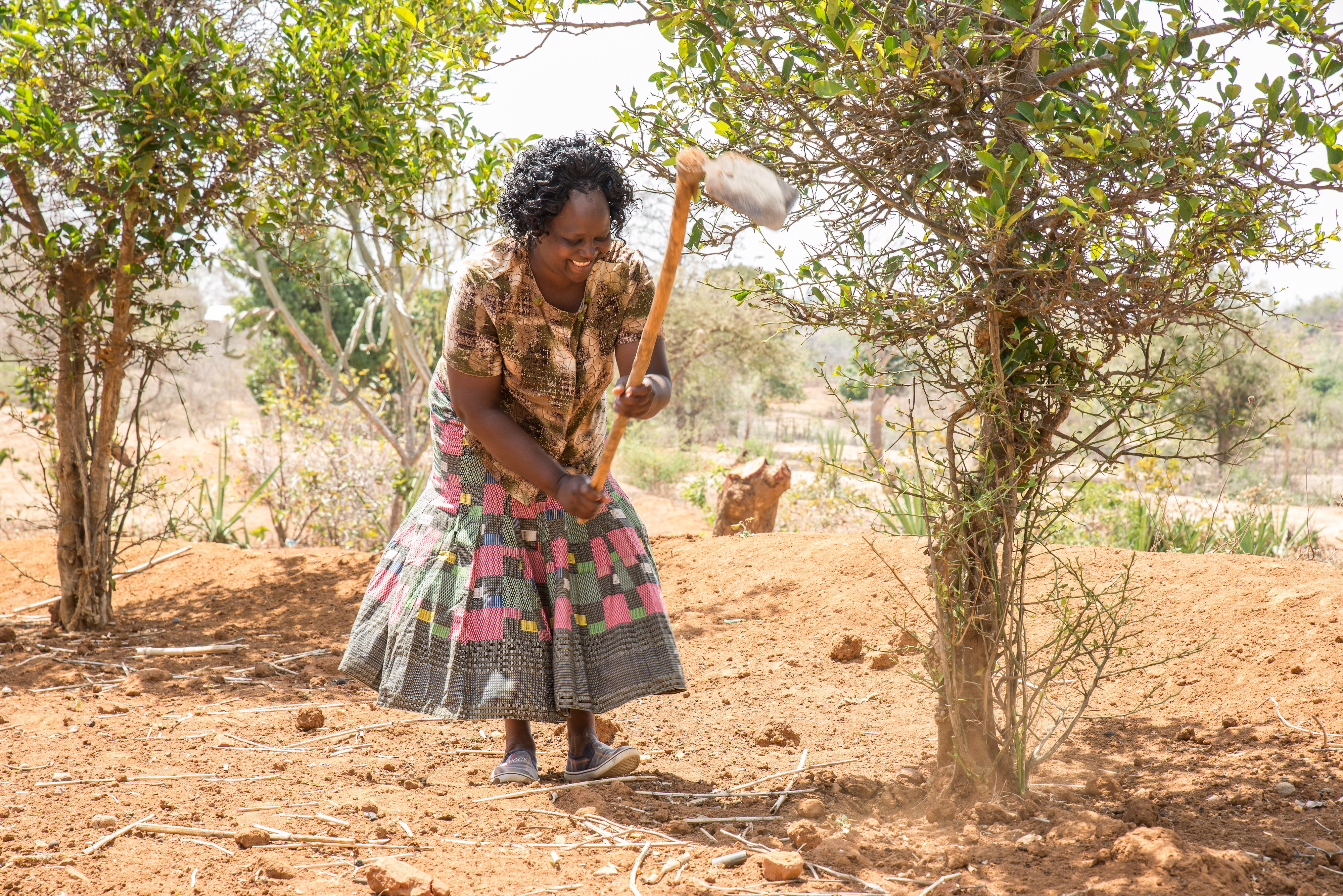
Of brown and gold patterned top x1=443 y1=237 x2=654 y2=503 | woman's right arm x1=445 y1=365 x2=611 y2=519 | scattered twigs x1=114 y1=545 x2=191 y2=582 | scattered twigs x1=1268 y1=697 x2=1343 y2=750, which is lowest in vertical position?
scattered twigs x1=1268 y1=697 x2=1343 y2=750

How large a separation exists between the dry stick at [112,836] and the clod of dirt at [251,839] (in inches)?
9.8

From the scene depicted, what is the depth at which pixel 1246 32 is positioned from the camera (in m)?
1.86

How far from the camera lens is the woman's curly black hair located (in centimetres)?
234

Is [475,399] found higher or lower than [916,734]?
higher

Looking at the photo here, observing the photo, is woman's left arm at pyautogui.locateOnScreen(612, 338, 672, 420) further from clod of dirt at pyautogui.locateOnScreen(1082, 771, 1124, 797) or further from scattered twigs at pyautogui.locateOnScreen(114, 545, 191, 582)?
scattered twigs at pyautogui.locateOnScreen(114, 545, 191, 582)

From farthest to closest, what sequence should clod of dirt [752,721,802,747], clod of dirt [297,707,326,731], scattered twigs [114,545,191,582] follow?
scattered twigs [114,545,191,582] → clod of dirt [297,707,326,731] → clod of dirt [752,721,802,747]

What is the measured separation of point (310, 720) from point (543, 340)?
1542 mm

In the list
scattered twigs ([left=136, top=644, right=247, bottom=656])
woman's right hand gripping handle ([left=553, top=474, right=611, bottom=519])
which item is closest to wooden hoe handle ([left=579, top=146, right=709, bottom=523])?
woman's right hand gripping handle ([left=553, top=474, right=611, bottom=519])

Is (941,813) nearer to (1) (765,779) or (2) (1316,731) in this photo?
(1) (765,779)

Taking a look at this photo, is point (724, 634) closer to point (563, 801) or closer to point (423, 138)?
point (563, 801)

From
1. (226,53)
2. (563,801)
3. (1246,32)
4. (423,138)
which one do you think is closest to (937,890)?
(563,801)

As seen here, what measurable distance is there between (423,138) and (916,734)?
125 inches

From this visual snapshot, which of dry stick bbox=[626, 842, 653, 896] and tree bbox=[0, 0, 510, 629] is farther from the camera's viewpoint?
tree bbox=[0, 0, 510, 629]

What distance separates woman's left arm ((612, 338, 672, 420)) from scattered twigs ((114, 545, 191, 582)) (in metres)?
3.58
